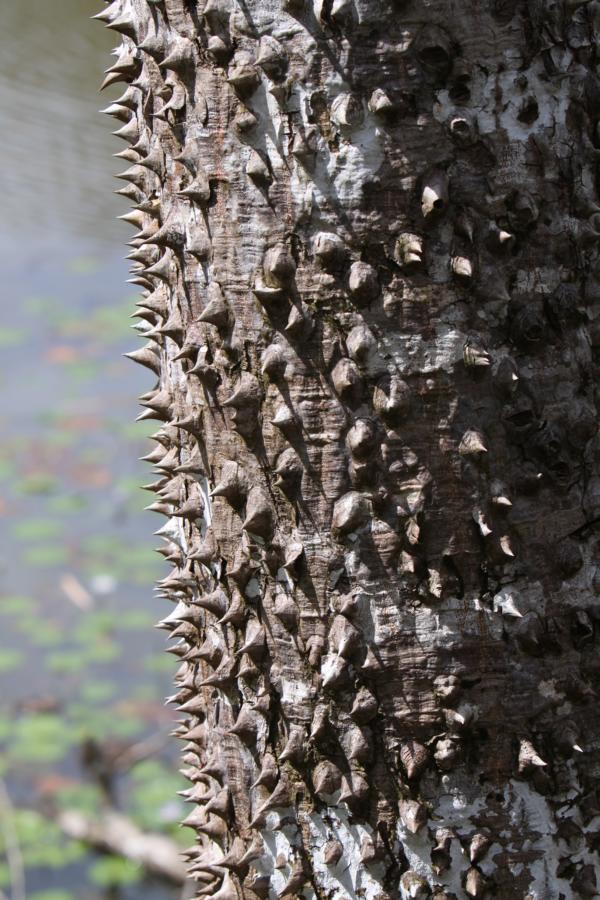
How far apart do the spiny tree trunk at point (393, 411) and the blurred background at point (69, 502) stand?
2.38m

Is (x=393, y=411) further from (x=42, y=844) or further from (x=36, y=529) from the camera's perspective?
(x=36, y=529)

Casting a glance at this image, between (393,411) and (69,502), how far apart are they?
12.8 ft

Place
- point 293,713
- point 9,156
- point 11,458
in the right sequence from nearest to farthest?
point 293,713 → point 11,458 → point 9,156

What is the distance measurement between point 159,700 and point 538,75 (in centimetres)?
321

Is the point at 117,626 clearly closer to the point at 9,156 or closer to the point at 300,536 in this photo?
the point at 9,156

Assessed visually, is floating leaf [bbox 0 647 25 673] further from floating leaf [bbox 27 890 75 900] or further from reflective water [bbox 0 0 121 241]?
reflective water [bbox 0 0 121 241]

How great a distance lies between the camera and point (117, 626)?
4055mm

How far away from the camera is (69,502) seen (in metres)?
4.72

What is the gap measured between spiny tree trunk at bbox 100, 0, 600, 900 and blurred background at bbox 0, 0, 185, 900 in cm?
238

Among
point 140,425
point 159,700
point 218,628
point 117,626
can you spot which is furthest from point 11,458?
point 218,628

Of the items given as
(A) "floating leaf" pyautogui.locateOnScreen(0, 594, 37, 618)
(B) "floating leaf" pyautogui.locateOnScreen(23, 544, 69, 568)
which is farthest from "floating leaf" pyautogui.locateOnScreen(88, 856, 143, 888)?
(B) "floating leaf" pyautogui.locateOnScreen(23, 544, 69, 568)

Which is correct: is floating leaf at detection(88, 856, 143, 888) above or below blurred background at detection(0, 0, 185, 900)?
below

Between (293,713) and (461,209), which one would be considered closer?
(461,209)

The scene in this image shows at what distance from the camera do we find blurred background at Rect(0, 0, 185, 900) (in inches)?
133
